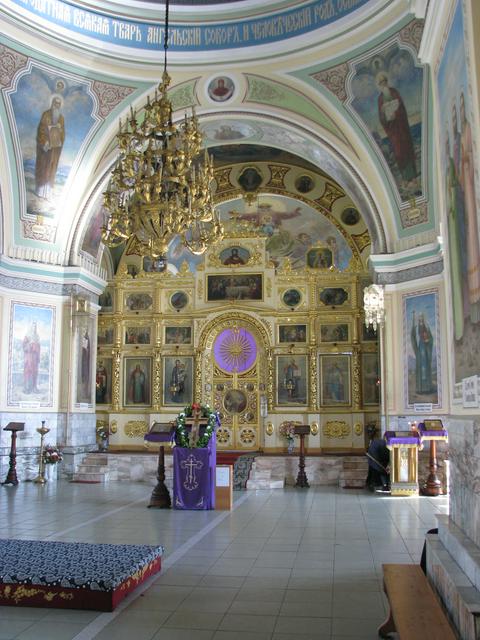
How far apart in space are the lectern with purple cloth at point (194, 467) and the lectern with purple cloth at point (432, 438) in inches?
171

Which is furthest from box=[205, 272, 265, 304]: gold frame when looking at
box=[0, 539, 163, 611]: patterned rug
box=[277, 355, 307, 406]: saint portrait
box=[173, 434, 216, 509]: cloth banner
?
box=[0, 539, 163, 611]: patterned rug

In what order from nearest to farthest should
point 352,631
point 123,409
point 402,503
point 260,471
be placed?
point 352,631
point 402,503
point 260,471
point 123,409

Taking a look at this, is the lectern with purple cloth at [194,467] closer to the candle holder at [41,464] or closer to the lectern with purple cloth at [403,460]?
the lectern with purple cloth at [403,460]

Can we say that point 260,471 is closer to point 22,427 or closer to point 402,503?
point 402,503

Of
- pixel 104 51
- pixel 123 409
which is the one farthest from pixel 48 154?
pixel 123 409

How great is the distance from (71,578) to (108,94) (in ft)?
40.2

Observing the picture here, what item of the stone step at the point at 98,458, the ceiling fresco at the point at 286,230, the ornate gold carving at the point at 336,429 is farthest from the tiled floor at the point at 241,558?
the ceiling fresco at the point at 286,230

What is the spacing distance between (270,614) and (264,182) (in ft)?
51.6

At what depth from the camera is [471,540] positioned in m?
4.36

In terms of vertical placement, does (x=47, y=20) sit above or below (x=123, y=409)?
above

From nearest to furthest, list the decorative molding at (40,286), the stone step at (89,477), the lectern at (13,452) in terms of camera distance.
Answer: the lectern at (13,452)
the decorative molding at (40,286)
the stone step at (89,477)

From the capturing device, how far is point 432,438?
13.0 meters

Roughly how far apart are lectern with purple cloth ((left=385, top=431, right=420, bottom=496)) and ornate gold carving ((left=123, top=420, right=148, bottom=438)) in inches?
318

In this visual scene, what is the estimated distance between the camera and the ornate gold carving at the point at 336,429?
1791 centimetres
